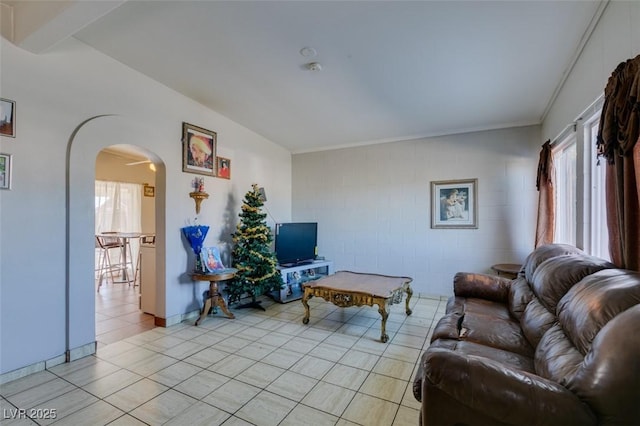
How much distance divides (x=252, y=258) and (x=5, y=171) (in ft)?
8.17

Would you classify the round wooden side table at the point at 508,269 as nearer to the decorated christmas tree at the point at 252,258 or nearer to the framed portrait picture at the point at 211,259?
the decorated christmas tree at the point at 252,258

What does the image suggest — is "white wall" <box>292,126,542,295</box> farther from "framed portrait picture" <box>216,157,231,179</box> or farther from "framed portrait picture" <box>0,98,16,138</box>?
"framed portrait picture" <box>0,98,16,138</box>

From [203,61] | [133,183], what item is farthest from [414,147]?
[133,183]

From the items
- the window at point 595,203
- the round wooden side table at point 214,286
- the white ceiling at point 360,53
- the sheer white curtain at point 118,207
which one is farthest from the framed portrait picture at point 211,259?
the window at point 595,203

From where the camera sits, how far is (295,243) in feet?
15.8

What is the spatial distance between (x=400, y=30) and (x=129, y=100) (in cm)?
282

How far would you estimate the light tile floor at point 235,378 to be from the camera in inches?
74.6

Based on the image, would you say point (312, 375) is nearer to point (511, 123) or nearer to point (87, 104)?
point (87, 104)

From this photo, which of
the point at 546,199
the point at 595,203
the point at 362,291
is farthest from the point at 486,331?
the point at 546,199

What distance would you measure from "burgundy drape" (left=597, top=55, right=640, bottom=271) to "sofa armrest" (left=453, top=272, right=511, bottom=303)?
1192 mm

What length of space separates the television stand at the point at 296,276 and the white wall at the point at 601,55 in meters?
3.65

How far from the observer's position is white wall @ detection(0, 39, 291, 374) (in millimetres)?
2307

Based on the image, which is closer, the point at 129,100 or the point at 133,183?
the point at 129,100

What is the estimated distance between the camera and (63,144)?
259 centimetres
